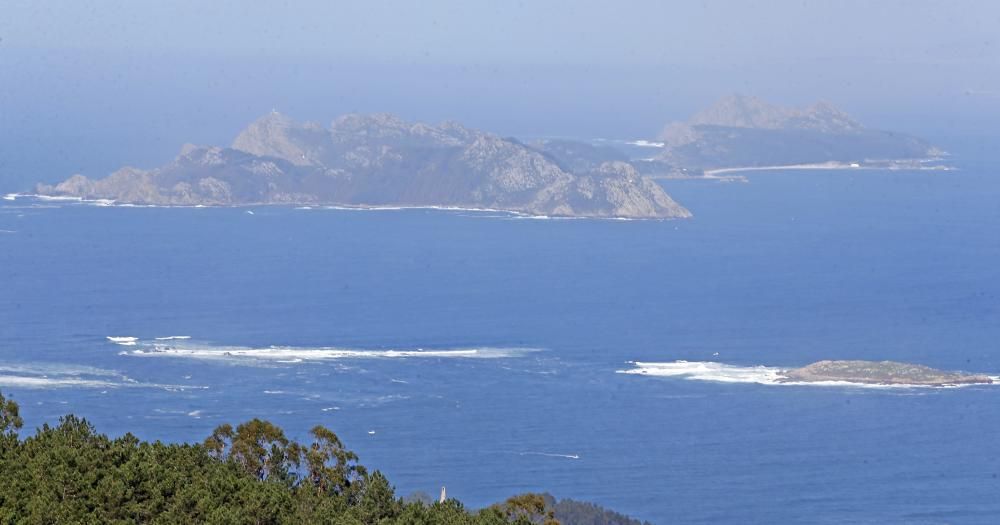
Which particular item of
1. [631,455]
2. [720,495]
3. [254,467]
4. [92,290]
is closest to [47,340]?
[92,290]

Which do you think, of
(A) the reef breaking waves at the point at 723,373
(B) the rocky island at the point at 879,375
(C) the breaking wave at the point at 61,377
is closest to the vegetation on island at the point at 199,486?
(C) the breaking wave at the point at 61,377

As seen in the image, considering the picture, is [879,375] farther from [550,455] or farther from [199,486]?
[199,486]

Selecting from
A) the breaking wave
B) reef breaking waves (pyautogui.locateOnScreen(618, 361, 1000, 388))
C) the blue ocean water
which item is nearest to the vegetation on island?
the blue ocean water

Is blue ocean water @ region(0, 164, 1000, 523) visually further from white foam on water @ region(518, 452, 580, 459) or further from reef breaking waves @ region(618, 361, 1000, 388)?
reef breaking waves @ region(618, 361, 1000, 388)

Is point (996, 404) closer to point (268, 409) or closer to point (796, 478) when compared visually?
point (796, 478)

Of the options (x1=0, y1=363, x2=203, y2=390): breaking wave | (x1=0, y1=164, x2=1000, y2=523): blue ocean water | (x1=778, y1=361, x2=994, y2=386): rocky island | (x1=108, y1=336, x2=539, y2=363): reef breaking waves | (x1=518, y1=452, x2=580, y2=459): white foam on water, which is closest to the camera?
(x1=0, y1=164, x2=1000, y2=523): blue ocean water
